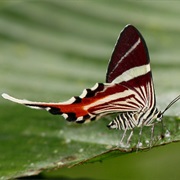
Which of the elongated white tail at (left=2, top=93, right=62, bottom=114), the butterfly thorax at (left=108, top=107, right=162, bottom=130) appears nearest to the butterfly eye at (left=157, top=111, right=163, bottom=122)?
the butterfly thorax at (left=108, top=107, right=162, bottom=130)

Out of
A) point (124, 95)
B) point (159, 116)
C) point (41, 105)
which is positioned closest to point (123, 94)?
point (124, 95)

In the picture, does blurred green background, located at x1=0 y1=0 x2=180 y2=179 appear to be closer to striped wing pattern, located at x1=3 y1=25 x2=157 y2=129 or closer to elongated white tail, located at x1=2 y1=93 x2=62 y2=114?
striped wing pattern, located at x1=3 y1=25 x2=157 y2=129

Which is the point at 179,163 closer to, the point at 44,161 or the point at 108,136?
the point at 108,136

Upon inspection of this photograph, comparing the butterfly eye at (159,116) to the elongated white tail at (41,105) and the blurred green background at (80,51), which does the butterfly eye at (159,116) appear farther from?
the elongated white tail at (41,105)

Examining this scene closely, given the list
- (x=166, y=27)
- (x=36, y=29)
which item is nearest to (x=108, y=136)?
(x=166, y=27)

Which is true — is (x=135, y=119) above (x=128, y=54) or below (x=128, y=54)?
below

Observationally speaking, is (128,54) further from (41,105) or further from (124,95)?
(41,105)

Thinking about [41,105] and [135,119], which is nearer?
[41,105]

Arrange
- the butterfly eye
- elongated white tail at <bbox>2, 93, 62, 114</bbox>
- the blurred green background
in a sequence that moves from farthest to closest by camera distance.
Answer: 1. the blurred green background
2. the butterfly eye
3. elongated white tail at <bbox>2, 93, 62, 114</bbox>
